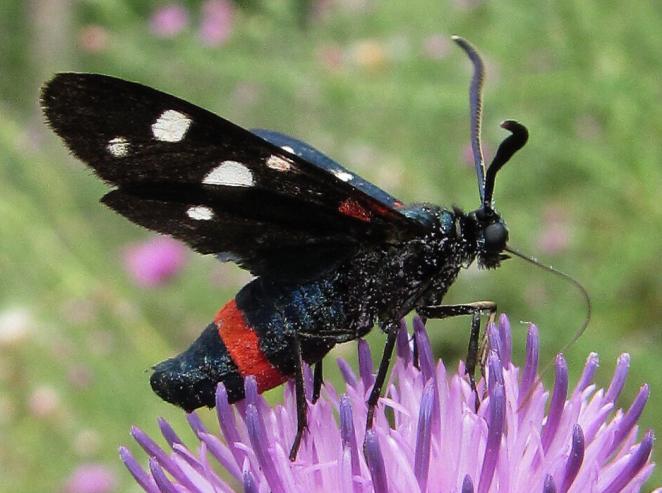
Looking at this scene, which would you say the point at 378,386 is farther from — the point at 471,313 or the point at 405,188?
the point at 405,188

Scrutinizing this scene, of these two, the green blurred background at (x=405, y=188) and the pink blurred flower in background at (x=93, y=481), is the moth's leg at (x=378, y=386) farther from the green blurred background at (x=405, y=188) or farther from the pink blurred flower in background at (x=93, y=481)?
the pink blurred flower in background at (x=93, y=481)

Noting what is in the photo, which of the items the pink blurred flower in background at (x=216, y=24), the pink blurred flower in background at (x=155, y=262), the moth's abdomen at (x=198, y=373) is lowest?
the moth's abdomen at (x=198, y=373)

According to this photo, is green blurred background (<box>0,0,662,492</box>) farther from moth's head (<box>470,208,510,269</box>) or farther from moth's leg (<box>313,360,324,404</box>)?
moth's leg (<box>313,360,324,404</box>)

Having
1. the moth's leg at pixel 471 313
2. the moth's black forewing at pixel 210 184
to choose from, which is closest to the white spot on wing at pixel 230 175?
the moth's black forewing at pixel 210 184

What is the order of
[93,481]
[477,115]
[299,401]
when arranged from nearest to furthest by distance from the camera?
[299,401] → [477,115] → [93,481]

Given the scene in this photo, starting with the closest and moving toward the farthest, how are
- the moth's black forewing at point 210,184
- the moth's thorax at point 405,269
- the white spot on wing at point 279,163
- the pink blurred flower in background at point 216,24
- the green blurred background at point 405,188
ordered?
the moth's black forewing at point 210,184 → the white spot on wing at point 279,163 → the moth's thorax at point 405,269 → the green blurred background at point 405,188 → the pink blurred flower in background at point 216,24

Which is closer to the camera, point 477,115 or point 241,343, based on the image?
point 241,343

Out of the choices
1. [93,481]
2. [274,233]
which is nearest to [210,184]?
[274,233]

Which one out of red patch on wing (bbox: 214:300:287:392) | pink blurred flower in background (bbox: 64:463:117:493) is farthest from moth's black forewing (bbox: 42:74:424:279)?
pink blurred flower in background (bbox: 64:463:117:493)
